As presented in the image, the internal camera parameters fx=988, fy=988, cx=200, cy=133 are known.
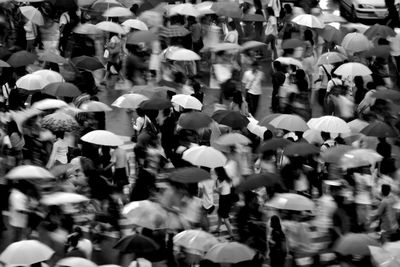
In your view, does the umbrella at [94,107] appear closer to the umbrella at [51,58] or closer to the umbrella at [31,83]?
the umbrella at [31,83]

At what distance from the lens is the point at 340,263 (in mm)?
11555

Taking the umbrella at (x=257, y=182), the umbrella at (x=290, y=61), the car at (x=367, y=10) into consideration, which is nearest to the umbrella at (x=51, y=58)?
the umbrella at (x=290, y=61)

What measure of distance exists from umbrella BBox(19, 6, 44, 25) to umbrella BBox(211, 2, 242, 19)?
3.56 meters

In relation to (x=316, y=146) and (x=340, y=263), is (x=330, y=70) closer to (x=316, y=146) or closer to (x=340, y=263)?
(x=316, y=146)

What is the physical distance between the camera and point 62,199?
12258mm

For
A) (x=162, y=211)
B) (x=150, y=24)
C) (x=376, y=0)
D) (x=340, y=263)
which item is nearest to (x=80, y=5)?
(x=150, y=24)

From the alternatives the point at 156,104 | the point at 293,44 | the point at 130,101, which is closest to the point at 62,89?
the point at 130,101

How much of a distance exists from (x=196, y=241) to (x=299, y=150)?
3.03m

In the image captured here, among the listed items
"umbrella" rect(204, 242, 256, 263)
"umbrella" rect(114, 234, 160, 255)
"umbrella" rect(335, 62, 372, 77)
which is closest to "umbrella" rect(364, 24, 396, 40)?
"umbrella" rect(335, 62, 372, 77)

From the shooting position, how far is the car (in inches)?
950

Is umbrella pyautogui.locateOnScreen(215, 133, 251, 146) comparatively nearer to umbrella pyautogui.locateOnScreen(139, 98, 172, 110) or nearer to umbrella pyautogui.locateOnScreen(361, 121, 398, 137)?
umbrella pyautogui.locateOnScreen(139, 98, 172, 110)

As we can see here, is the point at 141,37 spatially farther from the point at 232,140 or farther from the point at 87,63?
the point at 232,140

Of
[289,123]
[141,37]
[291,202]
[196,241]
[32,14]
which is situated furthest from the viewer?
[32,14]

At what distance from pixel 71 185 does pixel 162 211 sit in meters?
1.68
